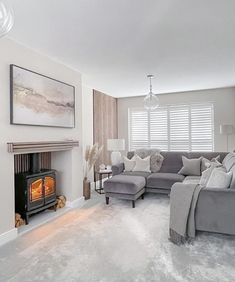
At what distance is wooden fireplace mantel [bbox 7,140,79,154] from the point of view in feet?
9.22

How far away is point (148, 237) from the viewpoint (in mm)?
2820

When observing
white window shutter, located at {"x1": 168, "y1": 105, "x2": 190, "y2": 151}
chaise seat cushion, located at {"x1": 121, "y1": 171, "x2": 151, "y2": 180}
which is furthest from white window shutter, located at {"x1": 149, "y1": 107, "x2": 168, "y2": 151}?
chaise seat cushion, located at {"x1": 121, "y1": 171, "x2": 151, "y2": 180}

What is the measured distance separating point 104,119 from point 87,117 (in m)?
0.93

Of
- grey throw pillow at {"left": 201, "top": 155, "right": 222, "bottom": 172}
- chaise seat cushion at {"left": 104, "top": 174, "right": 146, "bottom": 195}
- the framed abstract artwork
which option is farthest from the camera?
grey throw pillow at {"left": 201, "top": 155, "right": 222, "bottom": 172}

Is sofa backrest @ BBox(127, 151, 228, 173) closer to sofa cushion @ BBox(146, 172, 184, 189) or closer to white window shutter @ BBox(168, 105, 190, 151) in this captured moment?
sofa cushion @ BBox(146, 172, 184, 189)

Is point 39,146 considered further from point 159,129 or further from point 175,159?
point 159,129

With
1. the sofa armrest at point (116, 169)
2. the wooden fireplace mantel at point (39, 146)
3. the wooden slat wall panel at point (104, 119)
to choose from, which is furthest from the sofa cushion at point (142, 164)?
the wooden fireplace mantel at point (39, 146)

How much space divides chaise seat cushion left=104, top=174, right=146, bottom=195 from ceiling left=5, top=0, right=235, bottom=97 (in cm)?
210

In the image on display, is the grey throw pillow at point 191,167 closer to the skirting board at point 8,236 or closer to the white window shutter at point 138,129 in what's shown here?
the white window shutter at point 138,129

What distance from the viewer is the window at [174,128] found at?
6117 mm

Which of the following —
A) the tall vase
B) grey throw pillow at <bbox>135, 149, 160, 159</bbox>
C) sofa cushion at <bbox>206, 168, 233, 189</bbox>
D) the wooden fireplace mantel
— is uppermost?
the wooden fireplace mantel

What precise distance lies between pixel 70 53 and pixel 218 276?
3.35 metres

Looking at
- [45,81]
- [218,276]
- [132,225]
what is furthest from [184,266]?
[45,81]

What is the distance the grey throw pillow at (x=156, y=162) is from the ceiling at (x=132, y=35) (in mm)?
1916
